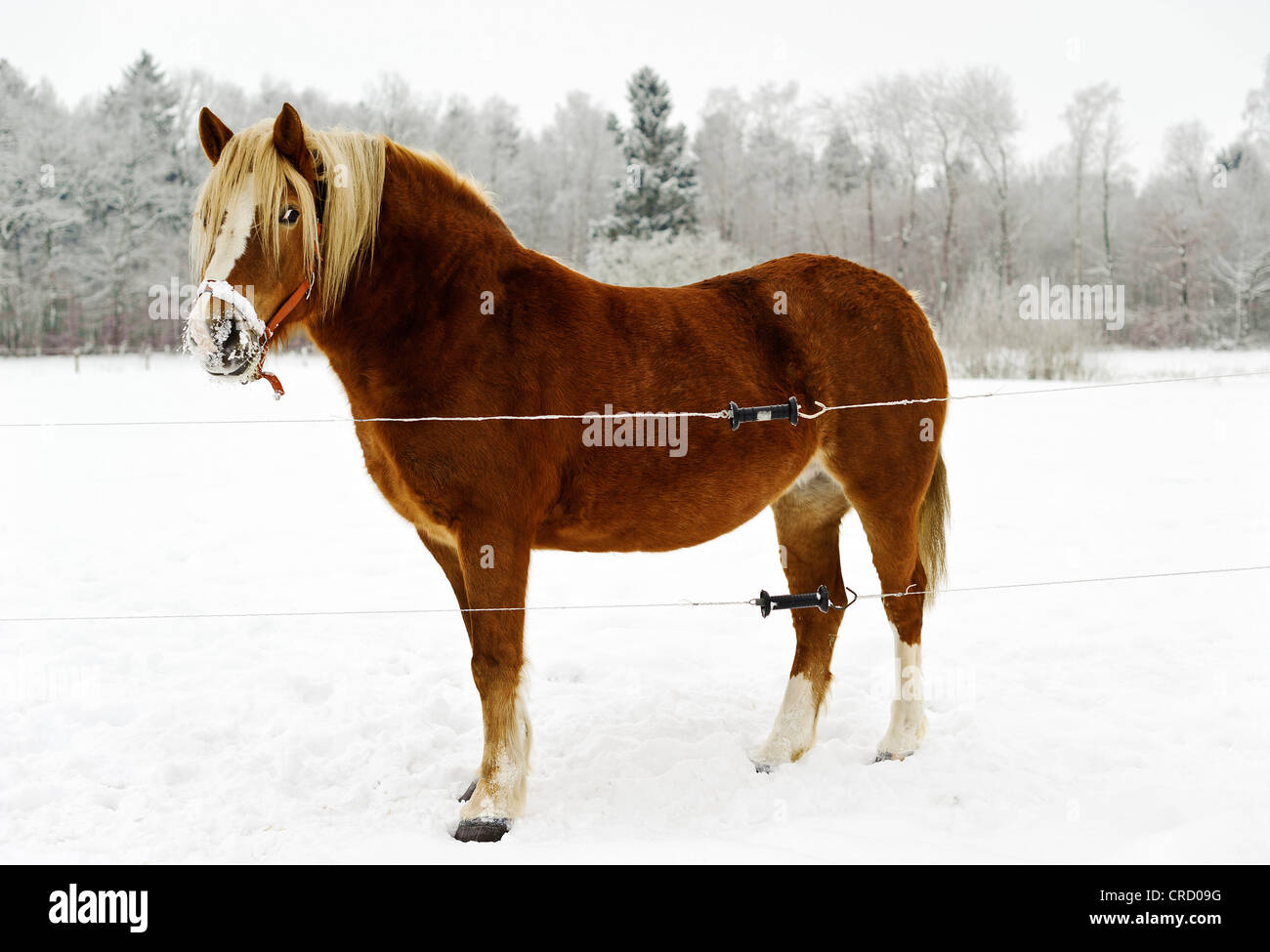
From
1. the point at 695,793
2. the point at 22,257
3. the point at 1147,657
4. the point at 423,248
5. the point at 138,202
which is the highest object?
the point at 138,202

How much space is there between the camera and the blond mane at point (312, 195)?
106 inches

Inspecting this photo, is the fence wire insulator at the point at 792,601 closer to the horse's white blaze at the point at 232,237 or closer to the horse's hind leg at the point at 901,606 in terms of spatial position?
the horse's hind leg at the point at 901,606

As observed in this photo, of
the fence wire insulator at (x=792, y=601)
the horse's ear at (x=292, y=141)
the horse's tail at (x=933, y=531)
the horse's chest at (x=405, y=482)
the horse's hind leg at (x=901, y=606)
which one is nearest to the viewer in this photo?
the horse's ear at (x=292, y=141)

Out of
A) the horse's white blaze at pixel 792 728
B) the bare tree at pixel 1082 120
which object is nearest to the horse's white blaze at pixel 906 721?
the horse's white blaze at pixel 792 728

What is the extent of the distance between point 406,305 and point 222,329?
0.68 meters

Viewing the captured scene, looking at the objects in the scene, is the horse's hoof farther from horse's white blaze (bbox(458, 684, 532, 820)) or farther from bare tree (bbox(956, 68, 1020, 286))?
bare tree (bbox(956, 68, 1020, 286))

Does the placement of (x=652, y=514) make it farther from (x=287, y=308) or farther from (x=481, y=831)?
(x=287, y=308)

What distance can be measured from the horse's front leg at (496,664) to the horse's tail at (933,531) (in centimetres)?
200

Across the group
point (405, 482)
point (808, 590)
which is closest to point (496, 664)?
point (405, 482)

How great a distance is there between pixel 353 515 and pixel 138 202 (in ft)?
91.7

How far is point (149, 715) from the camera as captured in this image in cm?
388

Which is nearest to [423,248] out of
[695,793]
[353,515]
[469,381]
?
[469,381]

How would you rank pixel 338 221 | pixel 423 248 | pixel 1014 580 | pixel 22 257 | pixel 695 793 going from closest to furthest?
pixel 338 221, pixel 423 248, pixel 695 793, pixel 1014 580, pixel 22 257
